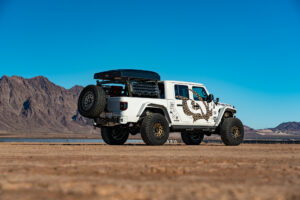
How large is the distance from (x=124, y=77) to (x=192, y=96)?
2961 mm

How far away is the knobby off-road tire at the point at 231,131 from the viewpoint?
54.0 feet

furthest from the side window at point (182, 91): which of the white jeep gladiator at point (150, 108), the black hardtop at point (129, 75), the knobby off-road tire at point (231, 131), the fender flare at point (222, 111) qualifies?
the knobby off-road tire at point (231, 131)

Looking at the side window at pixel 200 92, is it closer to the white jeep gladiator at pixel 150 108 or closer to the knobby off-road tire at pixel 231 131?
the white jeep gladiator at pixel 150 108

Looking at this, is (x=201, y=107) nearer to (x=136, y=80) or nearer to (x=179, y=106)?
(x=179, y=106)

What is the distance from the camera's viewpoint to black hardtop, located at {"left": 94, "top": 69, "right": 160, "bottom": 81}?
14412mm

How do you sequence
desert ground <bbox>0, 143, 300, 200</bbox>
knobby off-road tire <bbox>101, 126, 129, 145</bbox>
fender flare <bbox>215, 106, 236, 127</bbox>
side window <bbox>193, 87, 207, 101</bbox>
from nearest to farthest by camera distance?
desert ground <bbox>0, 143, 300, 200</bbox>
knobby off-road tire <bbox>101, 126, 129, 145</bbox>
side window <bbox>193, 87, 207, 101</bbox>
fender flare <bbox>215, 106, 236, 127</bbox>

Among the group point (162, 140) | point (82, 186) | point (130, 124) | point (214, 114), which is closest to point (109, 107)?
point (130, 124)

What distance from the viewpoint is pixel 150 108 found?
15000 millimetres

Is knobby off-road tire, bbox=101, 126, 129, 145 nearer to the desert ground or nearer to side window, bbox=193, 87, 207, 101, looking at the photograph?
side window, bbox=193, 87, 207, 101

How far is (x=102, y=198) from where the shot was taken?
4.12 m

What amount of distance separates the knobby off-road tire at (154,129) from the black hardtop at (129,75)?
1388 mm

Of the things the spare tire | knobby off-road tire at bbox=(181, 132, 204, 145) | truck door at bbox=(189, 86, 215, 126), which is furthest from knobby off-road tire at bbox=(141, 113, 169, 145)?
knobby off-road tire at bbox=(181, 132, 204, 145)

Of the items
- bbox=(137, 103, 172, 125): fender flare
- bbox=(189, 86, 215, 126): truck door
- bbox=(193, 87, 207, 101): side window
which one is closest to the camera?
bbox=(137, 103, 172, 125): fender flare


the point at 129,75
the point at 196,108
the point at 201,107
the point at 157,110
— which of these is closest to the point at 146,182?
the point at 129,75
